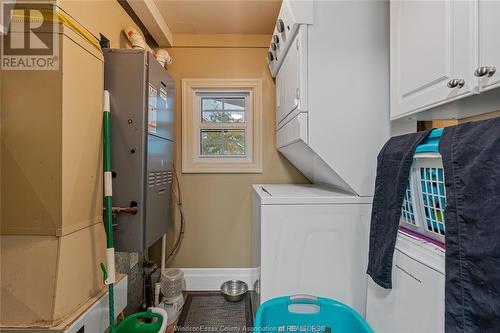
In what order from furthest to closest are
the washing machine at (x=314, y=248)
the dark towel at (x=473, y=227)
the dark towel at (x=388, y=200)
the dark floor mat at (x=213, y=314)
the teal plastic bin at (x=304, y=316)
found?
the dark floor mat at (x=213, y=314), the washing machine at (x=314, y=248), the teal plastic bin at (x=304, y=316), the dark towel at (x=388, y=200), the dark towel at (x=473, y=227)

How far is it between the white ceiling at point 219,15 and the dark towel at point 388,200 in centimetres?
158

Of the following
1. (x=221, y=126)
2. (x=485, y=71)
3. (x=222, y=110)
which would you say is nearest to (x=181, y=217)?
(x=221, y=126)

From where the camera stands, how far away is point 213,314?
6.76 feet

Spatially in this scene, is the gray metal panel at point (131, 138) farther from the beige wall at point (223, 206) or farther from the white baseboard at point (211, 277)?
the white baseboard at point (211, 277)

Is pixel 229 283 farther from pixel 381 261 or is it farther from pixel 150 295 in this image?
pixel 381 261

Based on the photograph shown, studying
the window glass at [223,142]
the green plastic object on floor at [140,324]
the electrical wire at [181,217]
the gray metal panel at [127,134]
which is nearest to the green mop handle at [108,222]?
the gray metal panel at [127,134]

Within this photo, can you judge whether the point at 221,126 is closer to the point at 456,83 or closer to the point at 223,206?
the point at 223,206

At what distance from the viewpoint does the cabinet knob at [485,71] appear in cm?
74

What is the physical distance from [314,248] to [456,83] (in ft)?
3.25

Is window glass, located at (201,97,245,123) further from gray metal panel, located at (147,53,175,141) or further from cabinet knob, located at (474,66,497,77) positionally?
cabinet knob, located at (474,66,497,77)

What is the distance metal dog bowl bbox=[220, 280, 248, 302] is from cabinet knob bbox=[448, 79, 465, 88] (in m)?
2.19

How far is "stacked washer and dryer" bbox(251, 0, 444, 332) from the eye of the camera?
139cm

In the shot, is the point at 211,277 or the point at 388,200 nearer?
the point at 388,200

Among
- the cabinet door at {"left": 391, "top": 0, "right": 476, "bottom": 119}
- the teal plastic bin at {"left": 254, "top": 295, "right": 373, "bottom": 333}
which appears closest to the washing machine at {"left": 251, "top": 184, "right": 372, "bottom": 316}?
the teal plastic bin at {"left": 254, "top": 295, "right": 373, "bottom": 333}
